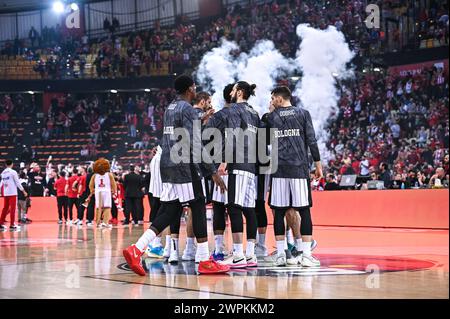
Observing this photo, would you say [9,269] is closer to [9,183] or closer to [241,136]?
[241,136]

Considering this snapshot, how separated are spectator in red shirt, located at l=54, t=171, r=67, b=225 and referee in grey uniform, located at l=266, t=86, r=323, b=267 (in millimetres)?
16525

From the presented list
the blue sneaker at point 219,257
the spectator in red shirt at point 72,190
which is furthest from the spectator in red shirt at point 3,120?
the blue sneaker at point 219,257

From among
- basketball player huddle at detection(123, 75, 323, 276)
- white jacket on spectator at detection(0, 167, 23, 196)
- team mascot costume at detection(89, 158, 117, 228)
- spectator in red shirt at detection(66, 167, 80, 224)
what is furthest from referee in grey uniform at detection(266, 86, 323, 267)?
spectator in red shirt at detection(66, 167, 80, 224)

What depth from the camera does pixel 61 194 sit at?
2470cm

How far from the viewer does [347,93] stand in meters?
30.4

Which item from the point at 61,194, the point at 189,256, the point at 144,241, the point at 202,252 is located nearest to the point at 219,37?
the point at 61,194

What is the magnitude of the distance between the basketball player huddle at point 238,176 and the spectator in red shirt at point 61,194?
15.7 meters

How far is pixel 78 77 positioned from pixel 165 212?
103 feet

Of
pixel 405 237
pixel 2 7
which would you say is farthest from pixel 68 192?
pixel 2 7

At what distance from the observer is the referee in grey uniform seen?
875cm

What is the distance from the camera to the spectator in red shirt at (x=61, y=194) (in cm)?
2436

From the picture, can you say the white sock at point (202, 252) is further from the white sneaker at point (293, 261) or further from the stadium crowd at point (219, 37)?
the stadium crowd at point (219, 37)

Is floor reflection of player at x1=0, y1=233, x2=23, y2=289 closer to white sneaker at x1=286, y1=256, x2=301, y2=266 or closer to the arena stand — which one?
white sneaker at x1=286, y1=256, x2=301, y2=266
